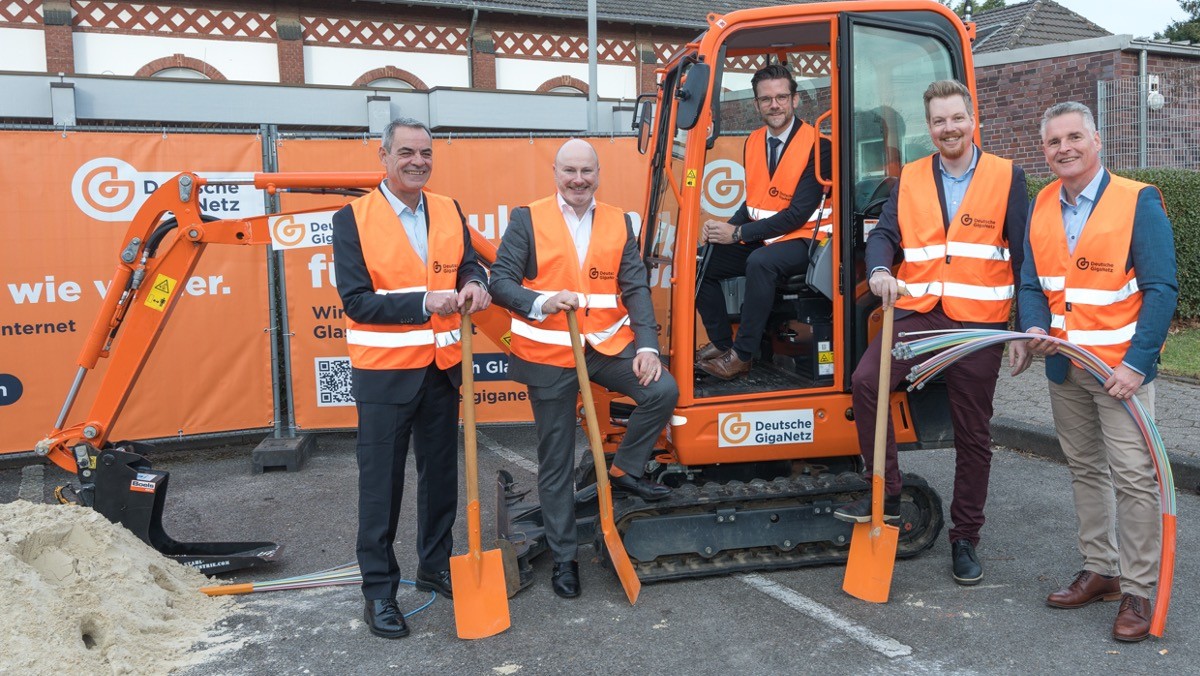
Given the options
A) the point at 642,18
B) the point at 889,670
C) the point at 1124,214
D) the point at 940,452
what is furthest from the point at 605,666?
the point at 642,18

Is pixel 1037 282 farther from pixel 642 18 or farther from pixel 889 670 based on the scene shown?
pixel 642 18

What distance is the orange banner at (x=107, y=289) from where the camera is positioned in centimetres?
724

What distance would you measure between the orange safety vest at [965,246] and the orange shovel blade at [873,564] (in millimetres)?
1047

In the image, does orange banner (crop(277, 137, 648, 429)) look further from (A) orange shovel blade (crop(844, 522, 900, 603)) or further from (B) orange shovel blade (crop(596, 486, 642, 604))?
(A) orange shovel blade (crop(844, 522, 900, 603))

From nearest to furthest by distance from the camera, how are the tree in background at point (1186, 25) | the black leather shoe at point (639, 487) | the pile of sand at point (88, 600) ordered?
the pile of sand at point (88, 600)
the black leather shoe at point (639, 487)
the tree in background at point (1186, 25)

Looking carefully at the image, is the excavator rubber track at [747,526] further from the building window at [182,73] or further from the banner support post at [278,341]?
the building window at [182,73]

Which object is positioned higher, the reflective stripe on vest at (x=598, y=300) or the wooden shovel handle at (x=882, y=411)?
the reflective stripe on vest at (x=598, y=300)

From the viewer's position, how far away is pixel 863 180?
473 centimetres


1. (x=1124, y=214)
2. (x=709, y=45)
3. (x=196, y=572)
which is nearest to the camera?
(x=1124, y=214)

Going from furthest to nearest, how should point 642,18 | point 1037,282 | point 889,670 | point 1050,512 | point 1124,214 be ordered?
point 642,18, point 1050,512, point 1037,282, point 1124,214, point 889,670

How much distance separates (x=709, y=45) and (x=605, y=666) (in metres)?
2.87

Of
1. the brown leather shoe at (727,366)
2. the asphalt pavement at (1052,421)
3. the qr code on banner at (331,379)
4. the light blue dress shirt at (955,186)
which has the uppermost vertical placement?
the light blue dress shirt at (955,186)

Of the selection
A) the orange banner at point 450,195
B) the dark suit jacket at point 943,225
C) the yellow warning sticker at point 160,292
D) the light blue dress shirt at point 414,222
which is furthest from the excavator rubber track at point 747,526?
the orange banner at point 450,195

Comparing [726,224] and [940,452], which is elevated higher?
[726,224]
